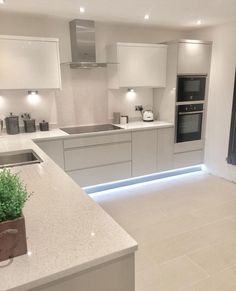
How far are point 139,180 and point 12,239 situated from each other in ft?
11.1

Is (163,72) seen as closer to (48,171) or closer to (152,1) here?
(152,1)

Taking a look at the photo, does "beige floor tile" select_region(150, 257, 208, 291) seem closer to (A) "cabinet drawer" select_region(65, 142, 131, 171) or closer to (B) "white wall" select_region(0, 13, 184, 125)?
(A) "cabinet drawer" select_region(65, 142, 131, 171)

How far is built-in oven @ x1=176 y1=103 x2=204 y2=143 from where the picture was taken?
4102mm

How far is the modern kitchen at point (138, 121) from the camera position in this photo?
7.66 feet

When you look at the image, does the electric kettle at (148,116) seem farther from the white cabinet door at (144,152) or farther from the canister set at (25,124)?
the canister set at (25,124)

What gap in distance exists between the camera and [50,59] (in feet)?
10.7

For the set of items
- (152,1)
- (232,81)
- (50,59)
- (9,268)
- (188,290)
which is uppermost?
(152,1)

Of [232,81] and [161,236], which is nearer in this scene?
[161,236]

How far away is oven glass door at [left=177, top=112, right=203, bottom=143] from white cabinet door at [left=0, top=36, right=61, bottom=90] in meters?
2.03

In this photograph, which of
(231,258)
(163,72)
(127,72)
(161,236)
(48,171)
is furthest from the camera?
(163,72)

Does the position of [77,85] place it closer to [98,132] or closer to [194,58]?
[98,132]

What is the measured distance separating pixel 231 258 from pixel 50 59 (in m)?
3.01

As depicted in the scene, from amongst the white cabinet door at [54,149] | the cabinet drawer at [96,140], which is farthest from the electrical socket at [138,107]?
the white cabinet door at [54,149]

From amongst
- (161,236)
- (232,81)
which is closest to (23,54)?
(161,236)
